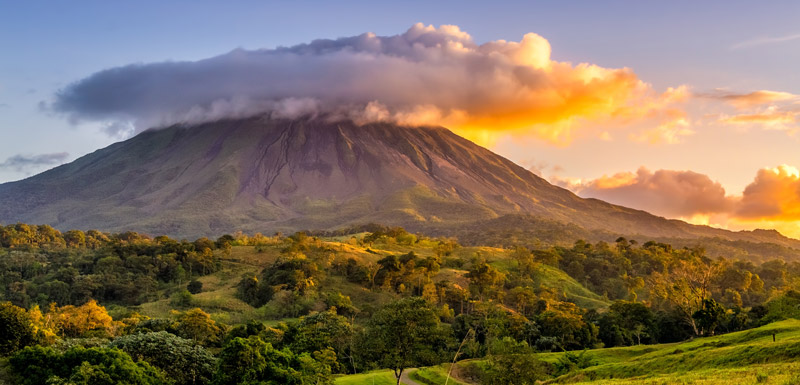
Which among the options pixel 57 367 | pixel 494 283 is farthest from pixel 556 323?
pixel 57 367

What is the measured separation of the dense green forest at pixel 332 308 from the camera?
39.1 metres

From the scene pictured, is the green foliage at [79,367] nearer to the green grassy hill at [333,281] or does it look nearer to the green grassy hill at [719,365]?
the green grassy hill at [719,365]

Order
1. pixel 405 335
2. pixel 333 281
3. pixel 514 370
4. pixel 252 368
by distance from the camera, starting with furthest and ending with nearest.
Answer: pixel 333 281 < pixel 405 335 < pixel 514 370 < pixel 252 368

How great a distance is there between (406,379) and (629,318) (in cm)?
3283

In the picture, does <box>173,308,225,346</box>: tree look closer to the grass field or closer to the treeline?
the grass field

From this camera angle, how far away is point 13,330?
42812 mm

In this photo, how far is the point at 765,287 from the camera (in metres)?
123

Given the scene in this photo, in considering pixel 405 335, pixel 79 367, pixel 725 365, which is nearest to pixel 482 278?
pixel 405 335

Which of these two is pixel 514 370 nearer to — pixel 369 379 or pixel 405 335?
pixel 405 335

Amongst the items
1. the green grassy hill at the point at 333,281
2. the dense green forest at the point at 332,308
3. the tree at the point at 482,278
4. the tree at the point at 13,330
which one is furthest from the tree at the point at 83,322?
the tree at the point at 482,278

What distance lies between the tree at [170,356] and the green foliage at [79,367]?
2259 mm

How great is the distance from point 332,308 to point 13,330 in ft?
113

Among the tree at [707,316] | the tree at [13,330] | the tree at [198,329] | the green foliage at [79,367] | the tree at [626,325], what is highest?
the tree at [13,330]

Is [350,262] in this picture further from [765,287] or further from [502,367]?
[765,287]
